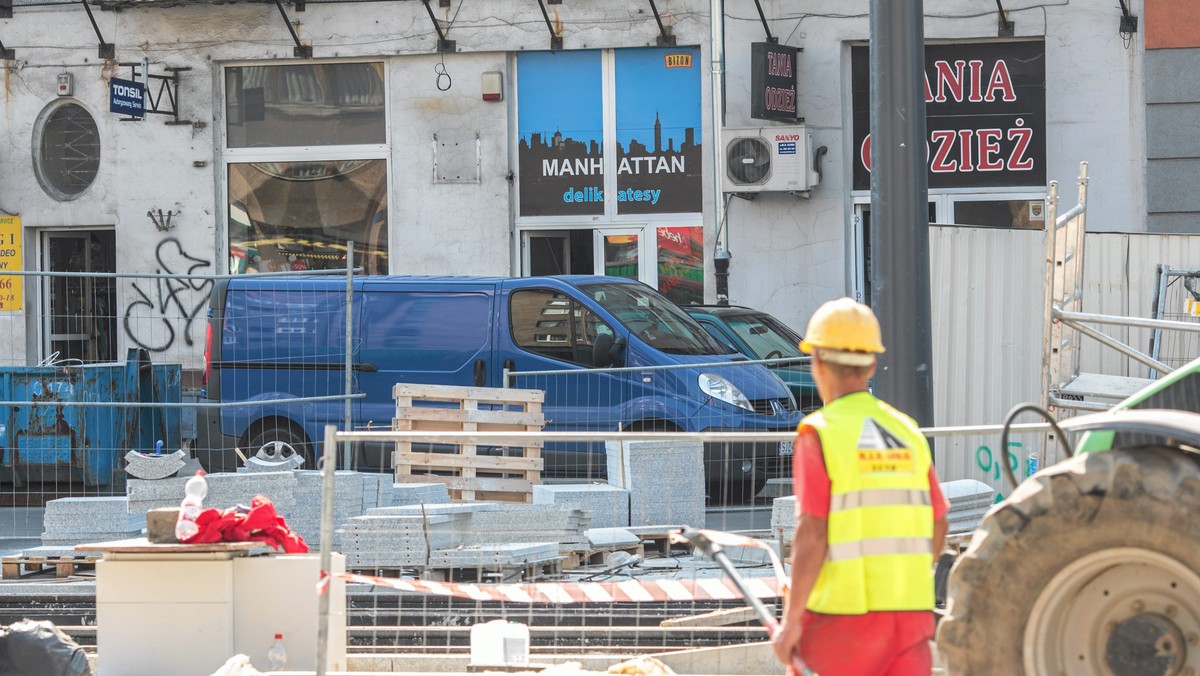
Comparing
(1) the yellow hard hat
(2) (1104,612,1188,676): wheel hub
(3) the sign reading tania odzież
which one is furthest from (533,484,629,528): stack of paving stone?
(3) the sign reading tania odzież

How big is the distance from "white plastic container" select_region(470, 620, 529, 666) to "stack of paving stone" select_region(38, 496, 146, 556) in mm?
5068

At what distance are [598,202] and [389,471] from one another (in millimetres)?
8455

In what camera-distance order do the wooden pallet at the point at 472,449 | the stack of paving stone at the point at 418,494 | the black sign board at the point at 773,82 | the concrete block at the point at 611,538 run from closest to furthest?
the concrete block at the point at 611,538 → the stack of paving stone at the point at 418,494 → the wooden pallet at the point at 472,449 → the black sign board at the point at 773,82

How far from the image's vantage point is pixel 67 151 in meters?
21.7

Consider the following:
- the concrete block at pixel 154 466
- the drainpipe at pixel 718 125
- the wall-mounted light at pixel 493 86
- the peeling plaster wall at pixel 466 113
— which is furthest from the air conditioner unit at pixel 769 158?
the concrete block at pixel 154 466

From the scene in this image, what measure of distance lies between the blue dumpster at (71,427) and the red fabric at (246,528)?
299 inches

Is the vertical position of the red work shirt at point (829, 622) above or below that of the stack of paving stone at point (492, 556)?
above

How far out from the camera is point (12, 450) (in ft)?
49.0

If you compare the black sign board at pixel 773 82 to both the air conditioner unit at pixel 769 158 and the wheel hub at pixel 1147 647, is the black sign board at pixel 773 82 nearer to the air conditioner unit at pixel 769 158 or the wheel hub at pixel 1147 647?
the air conditioner unit at pixel 769 158

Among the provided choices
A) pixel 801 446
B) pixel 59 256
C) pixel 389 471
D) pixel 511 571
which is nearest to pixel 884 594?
pixel 801 446

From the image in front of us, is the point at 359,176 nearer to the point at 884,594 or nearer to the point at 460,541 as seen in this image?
the point at 460,541

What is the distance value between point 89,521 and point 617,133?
11.0 meters

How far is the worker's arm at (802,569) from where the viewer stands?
423 centimetres

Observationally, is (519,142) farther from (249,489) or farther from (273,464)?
(249,489)
